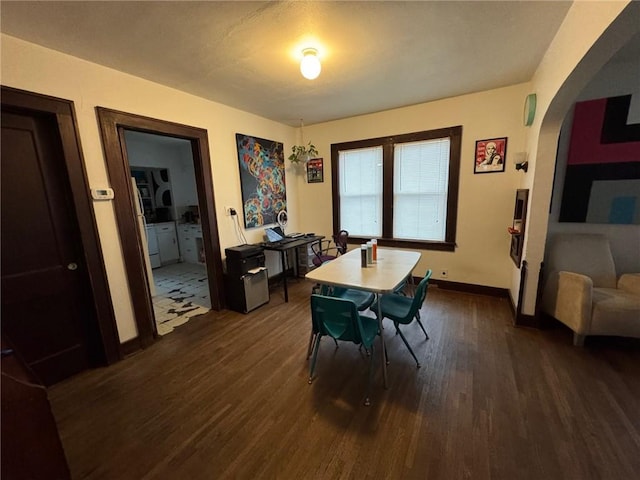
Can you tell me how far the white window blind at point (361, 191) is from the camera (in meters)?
3.98

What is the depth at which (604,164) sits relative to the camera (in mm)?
2549

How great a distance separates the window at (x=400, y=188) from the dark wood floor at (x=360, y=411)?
1592 millimetres

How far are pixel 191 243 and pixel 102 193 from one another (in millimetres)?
3511

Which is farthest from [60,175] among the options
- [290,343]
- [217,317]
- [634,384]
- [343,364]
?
[634,384]

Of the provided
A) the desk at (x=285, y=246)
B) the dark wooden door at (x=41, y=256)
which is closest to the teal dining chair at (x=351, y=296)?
the desk at (x=285, y=246)

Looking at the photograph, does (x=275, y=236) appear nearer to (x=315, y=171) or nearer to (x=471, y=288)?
(x=315, y=171)

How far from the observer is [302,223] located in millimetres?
4738

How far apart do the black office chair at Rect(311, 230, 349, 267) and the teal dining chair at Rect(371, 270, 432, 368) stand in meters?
Result: 1.40

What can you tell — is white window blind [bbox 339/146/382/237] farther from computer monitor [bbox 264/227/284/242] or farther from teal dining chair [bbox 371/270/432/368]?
teal dining chair [bbox 371/270/432/368]

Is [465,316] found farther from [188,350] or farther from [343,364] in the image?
[188,350]

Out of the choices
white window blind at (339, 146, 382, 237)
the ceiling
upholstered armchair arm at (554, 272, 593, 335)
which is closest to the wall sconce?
the ceiling

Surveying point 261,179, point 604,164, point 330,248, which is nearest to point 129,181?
point 261,179

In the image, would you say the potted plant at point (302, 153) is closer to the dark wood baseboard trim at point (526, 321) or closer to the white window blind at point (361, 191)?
the white window blind at point (361, 191)

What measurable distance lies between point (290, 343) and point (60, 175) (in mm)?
2393
